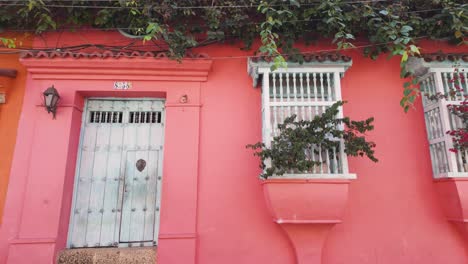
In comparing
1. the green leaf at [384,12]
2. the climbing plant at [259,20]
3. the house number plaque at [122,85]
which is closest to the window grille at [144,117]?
the house number plaque at [122,85]

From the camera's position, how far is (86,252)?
3.29 metres

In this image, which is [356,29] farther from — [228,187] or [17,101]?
[17,101]

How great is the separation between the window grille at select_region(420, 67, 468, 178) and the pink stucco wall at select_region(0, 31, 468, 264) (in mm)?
106

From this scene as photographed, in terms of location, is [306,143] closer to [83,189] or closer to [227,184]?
[227,184]

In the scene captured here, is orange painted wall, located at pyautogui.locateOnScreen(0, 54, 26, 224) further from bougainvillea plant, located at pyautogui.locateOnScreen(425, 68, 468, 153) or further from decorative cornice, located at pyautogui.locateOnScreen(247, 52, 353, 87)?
bougainvillea plant, located at pyautogui.locateOnScreen(425, 68, 468, 153)

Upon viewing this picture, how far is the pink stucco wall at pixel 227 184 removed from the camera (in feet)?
10.6

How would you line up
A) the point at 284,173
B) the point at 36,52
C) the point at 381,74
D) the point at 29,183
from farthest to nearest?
the point at 381,74, the point at 36,52, the point at 29,183, the point at 284,173

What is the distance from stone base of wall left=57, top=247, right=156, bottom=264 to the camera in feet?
10.6

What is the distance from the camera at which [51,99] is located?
3346 millimetres

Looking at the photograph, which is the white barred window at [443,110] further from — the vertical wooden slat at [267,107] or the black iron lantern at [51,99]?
the black iron lantern at [51,99]

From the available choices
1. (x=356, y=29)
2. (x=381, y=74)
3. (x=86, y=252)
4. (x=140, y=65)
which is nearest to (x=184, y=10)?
(x=140, y=65)

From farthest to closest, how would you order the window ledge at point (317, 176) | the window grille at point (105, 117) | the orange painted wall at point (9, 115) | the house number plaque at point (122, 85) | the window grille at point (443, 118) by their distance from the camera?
1. the window grille at point (105, 117)
2. the house number plaque at point (122, 85)
3. the orange painted wall at point (9, 115)
4. the window grille at point (443, 118)
5. the window ledge at point (317, 176)

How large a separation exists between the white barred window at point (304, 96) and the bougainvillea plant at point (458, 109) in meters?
1.15

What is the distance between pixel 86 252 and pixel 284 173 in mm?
2444
